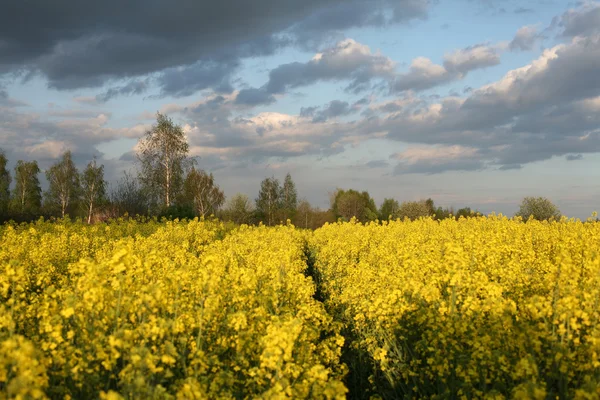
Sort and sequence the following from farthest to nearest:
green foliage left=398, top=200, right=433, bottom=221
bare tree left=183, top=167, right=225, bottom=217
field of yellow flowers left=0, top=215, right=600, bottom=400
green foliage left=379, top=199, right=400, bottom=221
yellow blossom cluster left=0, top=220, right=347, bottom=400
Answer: green foliage left=379, top=199, right=400, bottom=221 < green foliage left=398, top=200, right=433, bottom=221 < bare tree left=183, top=167, right=225, bottom=217 < field of yellow flowers left=0, top=215, right=600, bottom=400 < yellow blossom cluster left=0, top=220, right=347, bottom=400

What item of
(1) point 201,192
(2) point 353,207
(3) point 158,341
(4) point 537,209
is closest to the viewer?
(3) point 158,341

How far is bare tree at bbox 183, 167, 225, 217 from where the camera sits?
55.3 m

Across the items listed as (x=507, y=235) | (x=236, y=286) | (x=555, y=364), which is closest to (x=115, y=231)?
(x=236, y=286)

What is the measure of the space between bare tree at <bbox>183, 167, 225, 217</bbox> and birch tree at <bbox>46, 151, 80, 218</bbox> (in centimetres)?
2128

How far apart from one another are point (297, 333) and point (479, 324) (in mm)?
2866

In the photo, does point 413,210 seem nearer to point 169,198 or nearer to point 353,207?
point 353,207

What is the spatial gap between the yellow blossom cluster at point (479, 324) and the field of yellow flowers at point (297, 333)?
3cm

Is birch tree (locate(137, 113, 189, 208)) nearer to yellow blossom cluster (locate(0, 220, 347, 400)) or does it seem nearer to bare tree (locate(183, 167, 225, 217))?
bare tree (locate(183, 167, 225, 217))

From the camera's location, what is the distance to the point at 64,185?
66312 millimetres

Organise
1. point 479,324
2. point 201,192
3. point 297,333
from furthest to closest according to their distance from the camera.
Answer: point 201,192 < point 479,324 < point 297,333

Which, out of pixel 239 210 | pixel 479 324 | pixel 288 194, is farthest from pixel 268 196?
pixel 479 324

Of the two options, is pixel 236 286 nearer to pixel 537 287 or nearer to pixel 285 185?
pixel 537 287

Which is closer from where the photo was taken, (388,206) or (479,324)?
(479,324)

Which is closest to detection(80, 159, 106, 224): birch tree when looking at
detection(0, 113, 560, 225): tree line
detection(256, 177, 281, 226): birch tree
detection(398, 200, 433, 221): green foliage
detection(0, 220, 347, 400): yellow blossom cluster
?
detection(0, 113, 560, 225): tree line
